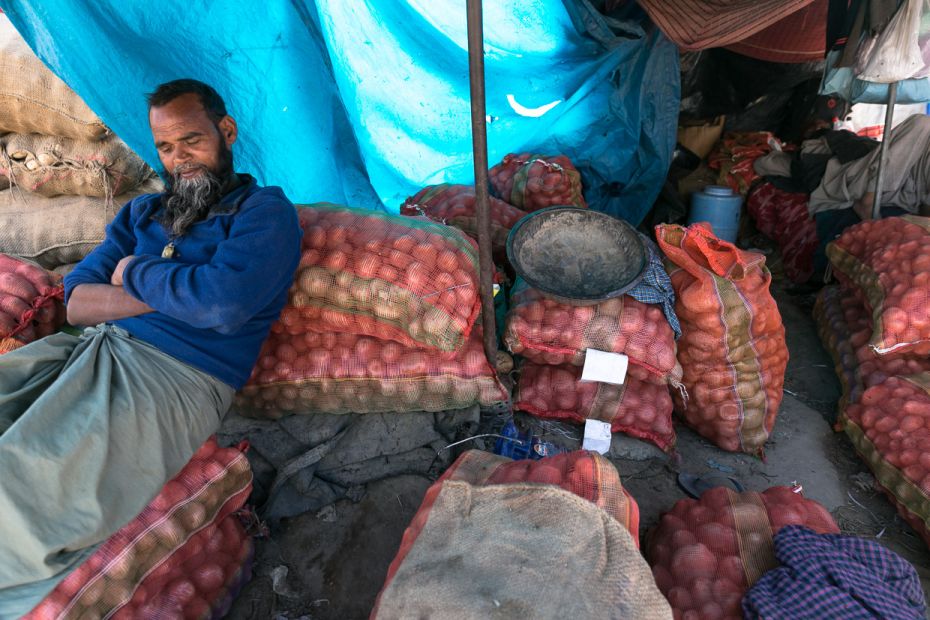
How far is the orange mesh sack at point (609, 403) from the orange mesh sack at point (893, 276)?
3.20 ft

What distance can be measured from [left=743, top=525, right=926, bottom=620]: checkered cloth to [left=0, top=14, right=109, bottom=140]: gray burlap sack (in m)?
3.59

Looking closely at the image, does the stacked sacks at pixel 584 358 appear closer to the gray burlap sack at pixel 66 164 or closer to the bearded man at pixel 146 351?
the bearded man at pixel 146 351

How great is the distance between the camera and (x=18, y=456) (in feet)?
4.29

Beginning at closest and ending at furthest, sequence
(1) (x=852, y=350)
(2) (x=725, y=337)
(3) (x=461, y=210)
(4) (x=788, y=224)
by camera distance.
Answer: (2) (x=725, y=337), (1) (x=852, y=350), (3) (x=461, y=210), (4) (x=788, y=224)

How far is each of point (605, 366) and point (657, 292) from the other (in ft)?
1.29

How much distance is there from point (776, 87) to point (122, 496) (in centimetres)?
537

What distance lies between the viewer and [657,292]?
7.60 ft

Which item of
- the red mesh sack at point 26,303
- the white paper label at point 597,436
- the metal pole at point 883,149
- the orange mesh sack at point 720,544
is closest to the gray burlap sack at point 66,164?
the red mesh sack at point 26,303

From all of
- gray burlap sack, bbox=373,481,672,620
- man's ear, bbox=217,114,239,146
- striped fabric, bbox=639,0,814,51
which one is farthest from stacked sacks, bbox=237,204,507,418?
striped fabric, bbox=639,0,814,51

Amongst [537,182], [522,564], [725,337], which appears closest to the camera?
[522,564]

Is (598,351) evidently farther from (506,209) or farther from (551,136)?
(551,136)

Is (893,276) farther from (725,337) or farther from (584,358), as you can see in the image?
(584,358)

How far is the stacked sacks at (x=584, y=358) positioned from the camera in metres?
2.24

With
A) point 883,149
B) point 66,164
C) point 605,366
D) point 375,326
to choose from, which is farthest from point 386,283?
point 883,149
